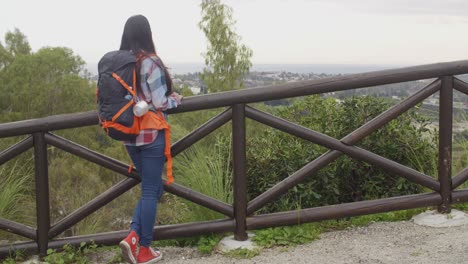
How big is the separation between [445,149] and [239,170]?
1.59 meters

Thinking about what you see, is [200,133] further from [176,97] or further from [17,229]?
[17,229]

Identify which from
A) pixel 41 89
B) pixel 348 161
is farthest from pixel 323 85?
pixel 41 89

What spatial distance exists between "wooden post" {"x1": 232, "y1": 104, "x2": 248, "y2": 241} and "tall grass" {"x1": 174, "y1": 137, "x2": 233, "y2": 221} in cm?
24

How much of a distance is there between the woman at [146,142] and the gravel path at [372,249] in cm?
30

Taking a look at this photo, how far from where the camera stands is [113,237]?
4.16m

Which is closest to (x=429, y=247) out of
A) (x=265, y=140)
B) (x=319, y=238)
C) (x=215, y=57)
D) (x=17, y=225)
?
(x=319, y=238)

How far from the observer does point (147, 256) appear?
13.0 feet

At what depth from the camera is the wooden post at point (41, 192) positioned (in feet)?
13.3

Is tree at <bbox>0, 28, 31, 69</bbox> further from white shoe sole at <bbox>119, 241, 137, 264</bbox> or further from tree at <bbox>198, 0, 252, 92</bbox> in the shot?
white shoe sole at <bbox>119, 241, 137, 264</bbox>

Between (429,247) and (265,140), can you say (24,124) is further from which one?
(429,247)

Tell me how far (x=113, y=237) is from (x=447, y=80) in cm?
268

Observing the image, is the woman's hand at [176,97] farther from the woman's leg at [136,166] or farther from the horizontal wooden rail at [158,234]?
the horizontal wooden rail at [158,234]

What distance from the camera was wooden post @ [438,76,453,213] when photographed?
14.4ft

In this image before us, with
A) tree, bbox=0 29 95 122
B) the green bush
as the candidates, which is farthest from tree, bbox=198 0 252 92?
the green bush
